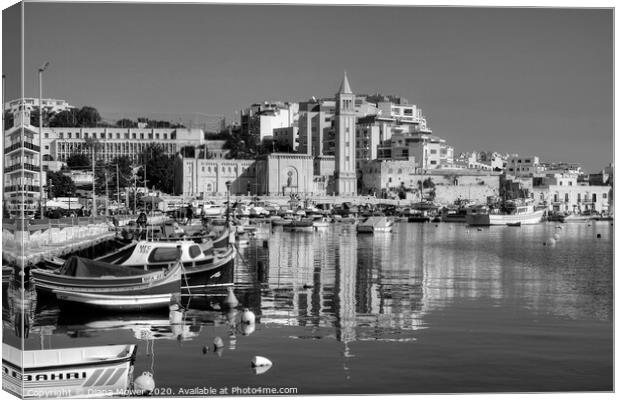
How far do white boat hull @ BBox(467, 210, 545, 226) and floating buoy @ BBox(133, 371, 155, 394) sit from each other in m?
45.2

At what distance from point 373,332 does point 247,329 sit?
1541 mm

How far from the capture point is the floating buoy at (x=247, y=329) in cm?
1188

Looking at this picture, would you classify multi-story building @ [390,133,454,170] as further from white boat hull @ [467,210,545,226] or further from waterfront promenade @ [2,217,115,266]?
waterfront promenade @ [2,217,115,266]

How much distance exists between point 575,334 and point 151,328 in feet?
17.2

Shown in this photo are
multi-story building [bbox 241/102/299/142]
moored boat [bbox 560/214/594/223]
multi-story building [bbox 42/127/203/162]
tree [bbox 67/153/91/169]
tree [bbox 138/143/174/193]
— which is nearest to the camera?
tree [bbox 67/153/91/169]

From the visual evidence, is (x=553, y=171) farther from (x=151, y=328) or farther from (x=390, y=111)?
(x=151, y=328)

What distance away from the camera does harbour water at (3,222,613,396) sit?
9.44 meters

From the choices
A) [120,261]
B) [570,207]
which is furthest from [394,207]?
[120,261]

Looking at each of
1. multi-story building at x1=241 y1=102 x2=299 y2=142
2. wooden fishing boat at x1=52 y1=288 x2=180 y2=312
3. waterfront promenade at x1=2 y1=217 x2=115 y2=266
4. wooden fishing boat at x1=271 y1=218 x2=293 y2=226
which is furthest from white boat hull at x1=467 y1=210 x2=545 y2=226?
wooden fishing boat at x1=52 y1=288 x2=180 y2=312

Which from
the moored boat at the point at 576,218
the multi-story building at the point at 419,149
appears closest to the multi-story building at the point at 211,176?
the multi-story building at the point at 419,149

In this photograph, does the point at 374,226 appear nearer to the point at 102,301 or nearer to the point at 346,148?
the point at 102,301

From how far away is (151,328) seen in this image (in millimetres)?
12430

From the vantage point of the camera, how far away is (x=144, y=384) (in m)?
8.76

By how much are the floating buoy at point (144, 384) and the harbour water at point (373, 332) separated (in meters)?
0.11
